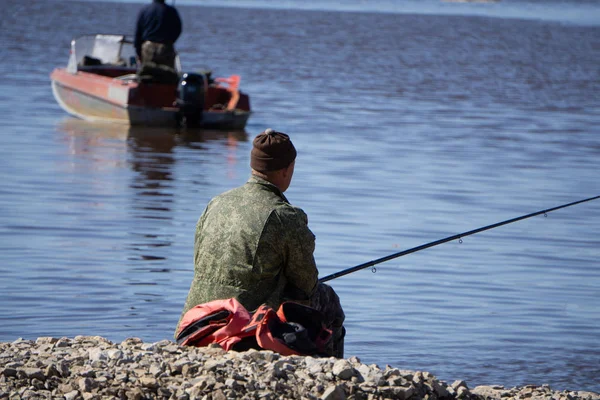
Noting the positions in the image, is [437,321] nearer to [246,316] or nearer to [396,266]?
[396,266]

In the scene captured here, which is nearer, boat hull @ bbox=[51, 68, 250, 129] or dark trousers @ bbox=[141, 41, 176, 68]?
dark trousers @ bbox=[141, 41, 176, 68]

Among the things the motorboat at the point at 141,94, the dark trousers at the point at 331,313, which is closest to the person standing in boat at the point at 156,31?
the motorboat at the point at 141,94

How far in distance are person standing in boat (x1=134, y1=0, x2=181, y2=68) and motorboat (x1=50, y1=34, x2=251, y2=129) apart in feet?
0.56

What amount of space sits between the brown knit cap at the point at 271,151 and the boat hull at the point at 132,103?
36.1 feet

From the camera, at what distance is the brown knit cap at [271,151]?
4.85m

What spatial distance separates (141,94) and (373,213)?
20.7ft

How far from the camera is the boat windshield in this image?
17.8 meters

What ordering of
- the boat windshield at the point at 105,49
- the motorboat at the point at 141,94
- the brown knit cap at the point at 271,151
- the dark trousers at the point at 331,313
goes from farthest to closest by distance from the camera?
the boat windshield at the point at 105,49 < the motorboat at the point at 141,94 < the dark trousers at the point at 331,313 < the brown knit cap at the point at 271,151

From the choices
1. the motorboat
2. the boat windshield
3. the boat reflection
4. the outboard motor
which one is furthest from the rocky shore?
the boat windshield

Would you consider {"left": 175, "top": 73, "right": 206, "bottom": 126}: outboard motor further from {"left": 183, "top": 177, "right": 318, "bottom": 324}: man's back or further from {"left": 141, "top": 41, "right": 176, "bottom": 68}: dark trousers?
{"left": 183, "top": 177, "right": 318, "bottom": 324}: man's back

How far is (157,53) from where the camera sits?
15.5 metres

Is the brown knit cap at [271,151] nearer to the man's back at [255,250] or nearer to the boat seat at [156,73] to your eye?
the man's back at [255,250]

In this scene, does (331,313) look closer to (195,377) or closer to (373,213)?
(195,377)

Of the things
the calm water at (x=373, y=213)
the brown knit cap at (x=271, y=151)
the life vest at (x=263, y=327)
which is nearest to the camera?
the life vest at (x=263, y=327)
